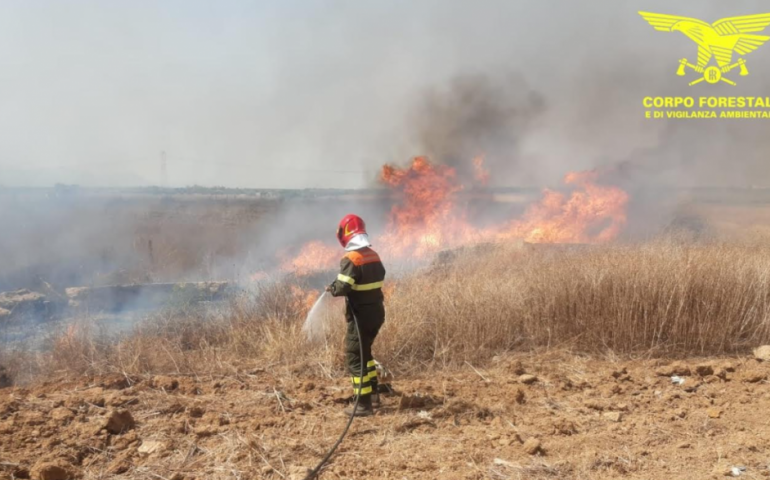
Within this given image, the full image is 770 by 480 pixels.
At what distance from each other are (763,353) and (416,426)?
4478 mm

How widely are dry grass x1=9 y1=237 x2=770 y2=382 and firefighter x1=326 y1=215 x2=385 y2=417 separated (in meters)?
0.91

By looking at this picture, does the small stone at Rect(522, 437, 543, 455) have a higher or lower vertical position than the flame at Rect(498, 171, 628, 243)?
lower

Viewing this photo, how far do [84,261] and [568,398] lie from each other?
1810cm

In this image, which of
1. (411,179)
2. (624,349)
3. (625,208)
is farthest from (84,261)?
(625,208)

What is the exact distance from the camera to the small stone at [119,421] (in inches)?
159

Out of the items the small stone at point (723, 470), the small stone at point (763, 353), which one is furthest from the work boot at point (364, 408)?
the small stone at point (763, 353)

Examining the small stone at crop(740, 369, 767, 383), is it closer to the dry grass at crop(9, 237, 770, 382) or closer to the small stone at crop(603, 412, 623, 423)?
the dry grass at crop(9, 237, 770, 382)

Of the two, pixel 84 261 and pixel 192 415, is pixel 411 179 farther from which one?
pixel 192 415

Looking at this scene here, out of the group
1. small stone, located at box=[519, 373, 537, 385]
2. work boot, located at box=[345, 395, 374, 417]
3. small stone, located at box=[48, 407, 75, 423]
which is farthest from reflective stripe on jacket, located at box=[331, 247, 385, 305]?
small stone, located at box=[48, 407, 75, 423]

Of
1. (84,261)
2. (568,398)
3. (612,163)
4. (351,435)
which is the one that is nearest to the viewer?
(351,435)

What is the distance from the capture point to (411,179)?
20.2 m

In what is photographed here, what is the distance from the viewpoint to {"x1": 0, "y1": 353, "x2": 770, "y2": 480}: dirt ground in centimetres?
357

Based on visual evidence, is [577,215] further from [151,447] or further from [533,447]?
[151,447]

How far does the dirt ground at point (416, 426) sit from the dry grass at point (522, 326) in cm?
41
